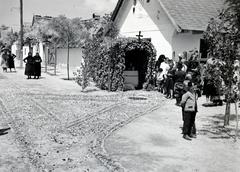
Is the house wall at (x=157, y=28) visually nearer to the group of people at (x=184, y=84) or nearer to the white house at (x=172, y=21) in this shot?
the white house at (x=172, y=21)

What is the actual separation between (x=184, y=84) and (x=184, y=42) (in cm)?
967

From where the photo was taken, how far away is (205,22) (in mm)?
18297

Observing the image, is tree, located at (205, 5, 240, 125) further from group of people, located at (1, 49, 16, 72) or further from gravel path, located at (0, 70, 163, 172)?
group of people, located at (1, 49, 16, 72)

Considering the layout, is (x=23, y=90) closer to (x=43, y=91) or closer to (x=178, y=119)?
(x=43, y=91)

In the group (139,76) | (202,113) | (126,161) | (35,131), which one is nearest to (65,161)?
(126,161)

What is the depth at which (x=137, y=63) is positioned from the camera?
17344 millimetres

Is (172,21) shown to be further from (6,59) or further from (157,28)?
(6,59)

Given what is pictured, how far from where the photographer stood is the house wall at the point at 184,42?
17891mm

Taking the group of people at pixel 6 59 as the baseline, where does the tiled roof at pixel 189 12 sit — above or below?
above

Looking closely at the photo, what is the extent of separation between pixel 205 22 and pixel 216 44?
405 inches

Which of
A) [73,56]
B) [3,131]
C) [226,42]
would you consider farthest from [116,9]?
[3,131]

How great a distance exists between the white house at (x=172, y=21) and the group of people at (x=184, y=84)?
5.66 ft

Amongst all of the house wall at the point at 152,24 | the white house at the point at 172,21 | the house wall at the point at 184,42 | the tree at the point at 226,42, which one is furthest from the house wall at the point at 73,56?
the tree at the point at 226,42

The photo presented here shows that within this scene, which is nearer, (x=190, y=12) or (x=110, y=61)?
(x=110, y=61)
